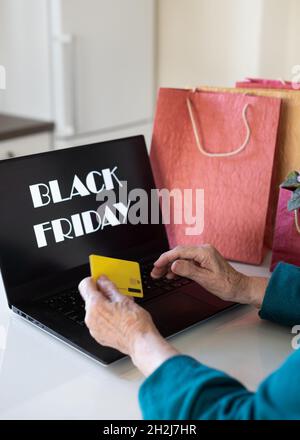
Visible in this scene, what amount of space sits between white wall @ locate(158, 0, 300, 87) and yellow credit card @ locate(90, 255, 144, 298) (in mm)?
1837

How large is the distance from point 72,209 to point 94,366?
340 millimetres

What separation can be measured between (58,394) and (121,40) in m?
2.16

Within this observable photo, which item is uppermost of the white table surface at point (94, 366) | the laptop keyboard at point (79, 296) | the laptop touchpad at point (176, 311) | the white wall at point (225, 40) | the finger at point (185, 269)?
the white wall at point (225, 40)

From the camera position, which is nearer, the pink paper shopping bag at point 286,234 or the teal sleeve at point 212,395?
the teal sleeve at point 212,395

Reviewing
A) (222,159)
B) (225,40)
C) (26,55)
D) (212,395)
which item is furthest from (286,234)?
(26,55)

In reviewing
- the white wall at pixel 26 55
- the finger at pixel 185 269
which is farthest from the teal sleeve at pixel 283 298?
the white wall at pixel 26 55

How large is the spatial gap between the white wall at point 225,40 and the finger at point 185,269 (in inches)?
68.2

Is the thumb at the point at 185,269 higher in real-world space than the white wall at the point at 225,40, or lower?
lower

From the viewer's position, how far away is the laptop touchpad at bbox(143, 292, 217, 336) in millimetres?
1004

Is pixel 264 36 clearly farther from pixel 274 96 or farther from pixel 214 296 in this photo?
pixel 214 296

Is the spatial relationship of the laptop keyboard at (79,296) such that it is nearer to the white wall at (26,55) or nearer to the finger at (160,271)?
the finger at (160,271)

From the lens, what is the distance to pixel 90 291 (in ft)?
3.05

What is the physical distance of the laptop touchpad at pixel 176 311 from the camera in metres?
1.00

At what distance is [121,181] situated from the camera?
1.24 meters
